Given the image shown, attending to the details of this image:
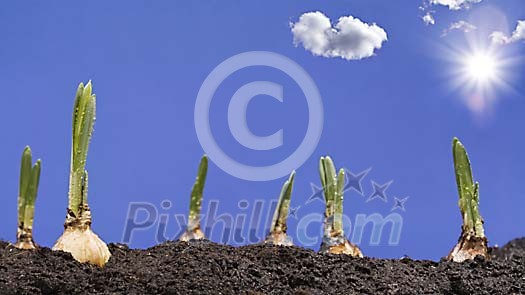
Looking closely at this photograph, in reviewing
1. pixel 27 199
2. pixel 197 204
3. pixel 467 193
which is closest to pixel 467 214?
pixel 467 193

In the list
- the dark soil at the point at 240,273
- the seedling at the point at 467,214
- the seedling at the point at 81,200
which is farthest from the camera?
the seedling at the point at 467,214

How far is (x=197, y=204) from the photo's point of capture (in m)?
3.71

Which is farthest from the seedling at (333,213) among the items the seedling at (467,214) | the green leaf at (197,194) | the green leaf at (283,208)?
the green leaf at (197,194)

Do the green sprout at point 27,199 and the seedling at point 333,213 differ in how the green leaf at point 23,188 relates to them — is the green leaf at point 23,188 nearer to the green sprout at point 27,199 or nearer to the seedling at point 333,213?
the green sprout at point 27,199

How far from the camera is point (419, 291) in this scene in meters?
2.64

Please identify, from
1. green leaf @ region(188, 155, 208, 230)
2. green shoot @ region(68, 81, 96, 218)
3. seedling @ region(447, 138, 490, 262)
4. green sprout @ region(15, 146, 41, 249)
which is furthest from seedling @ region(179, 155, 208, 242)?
seedling @ region(447, 138, 490, 262)

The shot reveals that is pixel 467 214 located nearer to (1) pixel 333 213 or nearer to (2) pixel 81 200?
(1) pixel 333 213

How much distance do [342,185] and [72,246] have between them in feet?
4.67

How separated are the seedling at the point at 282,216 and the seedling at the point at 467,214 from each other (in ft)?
2.72

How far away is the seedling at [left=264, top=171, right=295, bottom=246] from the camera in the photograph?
3.51m

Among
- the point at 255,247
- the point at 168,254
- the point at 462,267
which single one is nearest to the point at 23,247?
the point at 168,254

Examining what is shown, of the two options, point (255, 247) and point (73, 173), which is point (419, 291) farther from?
point (73, 173)

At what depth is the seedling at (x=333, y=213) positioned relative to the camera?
3.35m

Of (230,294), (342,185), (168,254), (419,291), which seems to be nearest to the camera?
(230,294)
